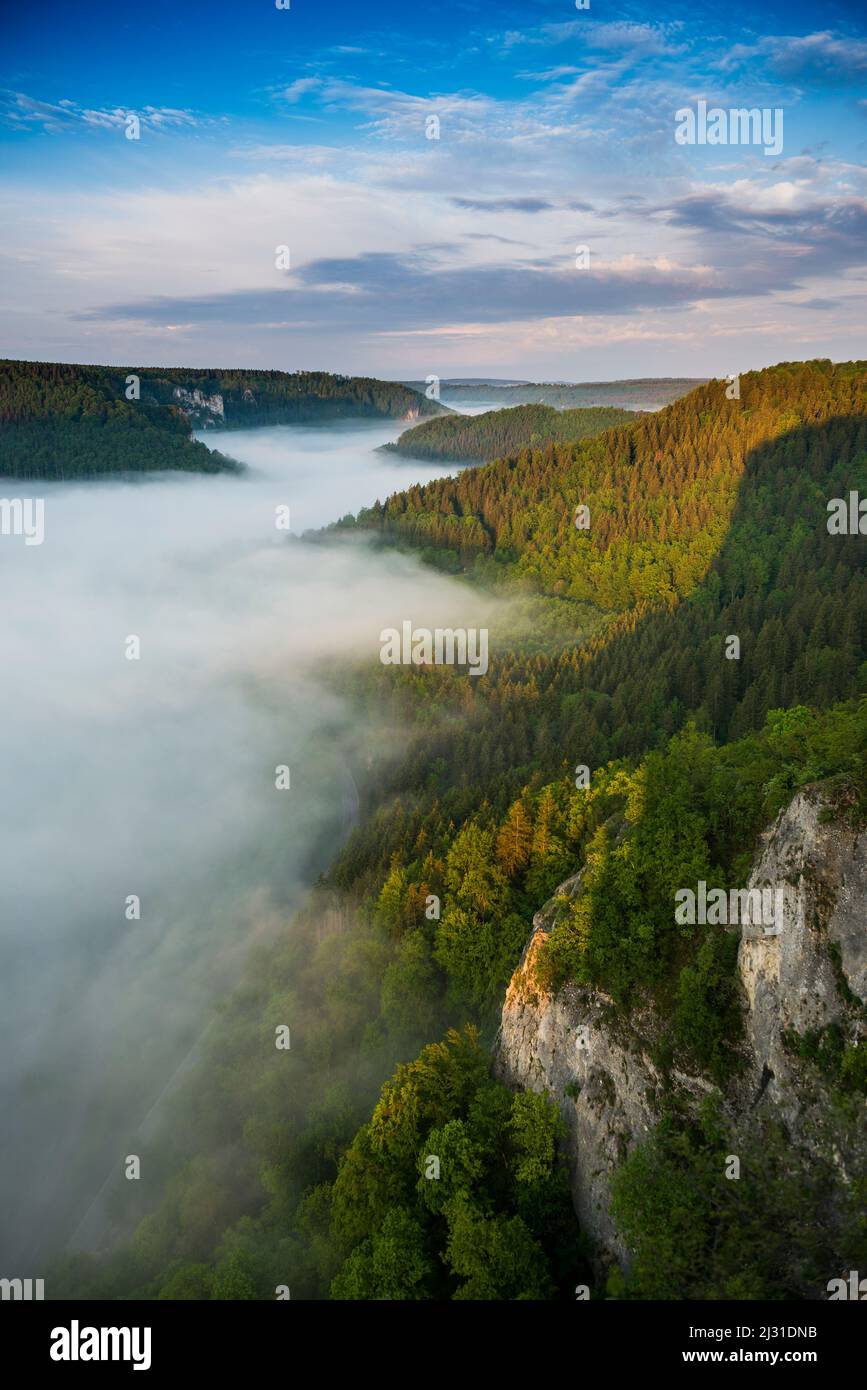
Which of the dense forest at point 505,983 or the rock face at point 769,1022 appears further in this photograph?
the dense forest at point 505,983

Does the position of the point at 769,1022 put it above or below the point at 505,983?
above

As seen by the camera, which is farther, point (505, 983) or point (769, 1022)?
point (505, 983)

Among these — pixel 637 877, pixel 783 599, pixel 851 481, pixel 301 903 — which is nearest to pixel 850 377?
pixel 851 481

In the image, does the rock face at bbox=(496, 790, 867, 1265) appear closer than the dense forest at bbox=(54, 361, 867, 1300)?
Yes
